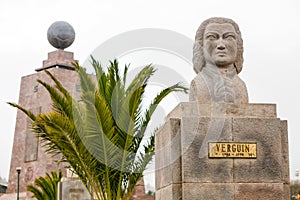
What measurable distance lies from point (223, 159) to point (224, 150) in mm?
123

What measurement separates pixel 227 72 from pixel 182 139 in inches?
54.9

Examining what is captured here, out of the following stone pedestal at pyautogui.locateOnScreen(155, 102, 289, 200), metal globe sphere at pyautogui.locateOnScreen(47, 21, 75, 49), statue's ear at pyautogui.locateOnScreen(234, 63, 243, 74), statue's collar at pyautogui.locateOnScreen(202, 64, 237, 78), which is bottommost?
stone pedestal at pyautogui.locateOnScreen(155, 102, 289, 200)

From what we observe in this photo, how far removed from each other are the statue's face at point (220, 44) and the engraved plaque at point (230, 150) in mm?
1331

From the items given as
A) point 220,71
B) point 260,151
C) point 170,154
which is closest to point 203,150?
point 170,154

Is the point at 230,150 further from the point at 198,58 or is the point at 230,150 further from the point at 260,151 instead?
the point at 198,58

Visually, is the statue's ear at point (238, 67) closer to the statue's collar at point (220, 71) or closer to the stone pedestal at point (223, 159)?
the statue's collar at point (220, 71)

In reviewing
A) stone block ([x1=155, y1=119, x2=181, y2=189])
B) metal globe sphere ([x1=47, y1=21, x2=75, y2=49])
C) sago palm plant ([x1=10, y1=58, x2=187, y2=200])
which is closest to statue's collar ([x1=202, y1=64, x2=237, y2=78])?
stone block ([x1=155, y1=119, x2=181, y2=189])

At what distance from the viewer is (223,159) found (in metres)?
8.39

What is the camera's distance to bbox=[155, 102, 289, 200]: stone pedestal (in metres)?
8.30

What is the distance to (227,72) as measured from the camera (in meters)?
9.16

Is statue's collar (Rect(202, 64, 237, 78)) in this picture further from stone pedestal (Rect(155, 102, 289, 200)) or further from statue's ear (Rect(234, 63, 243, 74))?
stone pedestal (Rect(155, 102, 289, 200))

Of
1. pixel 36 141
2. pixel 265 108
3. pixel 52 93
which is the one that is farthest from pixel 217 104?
pixel 36 141

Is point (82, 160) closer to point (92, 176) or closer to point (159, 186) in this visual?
point (92, 176)

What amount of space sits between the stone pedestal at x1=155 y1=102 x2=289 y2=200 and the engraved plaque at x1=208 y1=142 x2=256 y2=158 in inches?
Result: 2.1
